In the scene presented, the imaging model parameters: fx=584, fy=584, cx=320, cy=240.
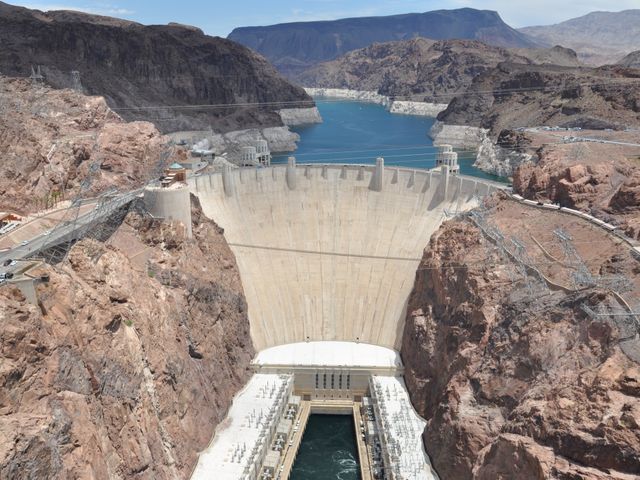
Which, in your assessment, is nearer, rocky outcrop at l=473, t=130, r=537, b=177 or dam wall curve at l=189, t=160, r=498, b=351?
dam wall curve at l=189, t=160, r=498, b=351

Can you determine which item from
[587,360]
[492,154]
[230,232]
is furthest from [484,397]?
[492,154]

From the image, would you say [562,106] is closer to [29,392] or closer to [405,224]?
[405,224]

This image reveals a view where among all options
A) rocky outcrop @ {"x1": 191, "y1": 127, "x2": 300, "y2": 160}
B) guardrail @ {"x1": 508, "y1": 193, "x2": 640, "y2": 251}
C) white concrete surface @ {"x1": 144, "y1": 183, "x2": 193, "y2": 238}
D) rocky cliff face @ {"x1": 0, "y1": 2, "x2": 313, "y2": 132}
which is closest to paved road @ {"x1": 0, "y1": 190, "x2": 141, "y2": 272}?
white concrete surface @ {"x1": 144, "y1": 183, "x2": 193, "y2": 238}

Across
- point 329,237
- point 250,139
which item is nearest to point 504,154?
point 329,237

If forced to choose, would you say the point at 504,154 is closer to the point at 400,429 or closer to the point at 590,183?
the point at 590,183

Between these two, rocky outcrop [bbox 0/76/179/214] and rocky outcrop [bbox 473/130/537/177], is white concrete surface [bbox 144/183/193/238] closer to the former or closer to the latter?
rocky outcrop [bbox 0/76/179/214]
